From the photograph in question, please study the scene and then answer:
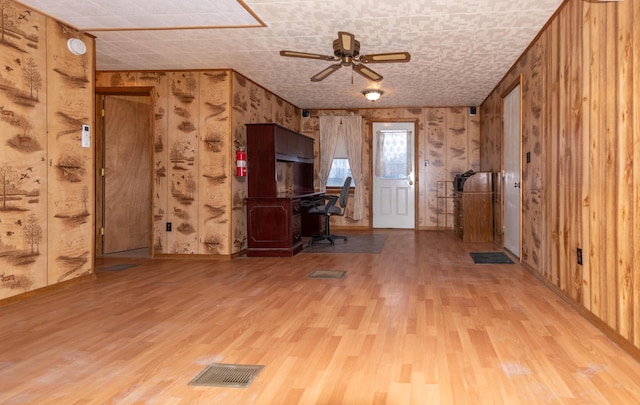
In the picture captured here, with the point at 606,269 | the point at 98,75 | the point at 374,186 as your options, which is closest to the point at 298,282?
the point at 606,269

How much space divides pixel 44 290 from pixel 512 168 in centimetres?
550

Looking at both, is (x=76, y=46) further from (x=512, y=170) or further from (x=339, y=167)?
(x=339, y=167)

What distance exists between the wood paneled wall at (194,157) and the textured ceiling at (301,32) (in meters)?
0.23

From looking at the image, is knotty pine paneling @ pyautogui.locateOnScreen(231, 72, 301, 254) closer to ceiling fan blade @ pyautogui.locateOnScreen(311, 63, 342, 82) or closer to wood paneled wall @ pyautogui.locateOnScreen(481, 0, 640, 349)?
ceiling fan blade @ pyautogui.locateOnScreen(311, 63, 342, 82)

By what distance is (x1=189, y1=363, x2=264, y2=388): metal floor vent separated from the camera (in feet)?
7.27

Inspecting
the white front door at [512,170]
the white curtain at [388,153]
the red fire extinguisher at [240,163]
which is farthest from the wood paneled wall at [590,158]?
the white curtain at [388,153]

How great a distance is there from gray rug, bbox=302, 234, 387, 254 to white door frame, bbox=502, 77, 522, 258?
179 centimetres

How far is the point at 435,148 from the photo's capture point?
9469 millimetres

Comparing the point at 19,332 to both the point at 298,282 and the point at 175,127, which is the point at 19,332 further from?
the point at 175,127

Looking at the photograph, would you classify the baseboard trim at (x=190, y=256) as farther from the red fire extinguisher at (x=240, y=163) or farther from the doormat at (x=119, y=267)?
the red fire extinguisher at (x=240, y=163)

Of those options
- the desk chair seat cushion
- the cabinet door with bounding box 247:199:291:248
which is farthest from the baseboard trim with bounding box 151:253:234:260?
the desk chair seat cushion

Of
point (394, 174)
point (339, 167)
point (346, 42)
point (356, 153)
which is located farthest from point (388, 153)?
point (346, 42)

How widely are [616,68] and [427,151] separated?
677cm

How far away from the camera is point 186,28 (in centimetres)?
461
